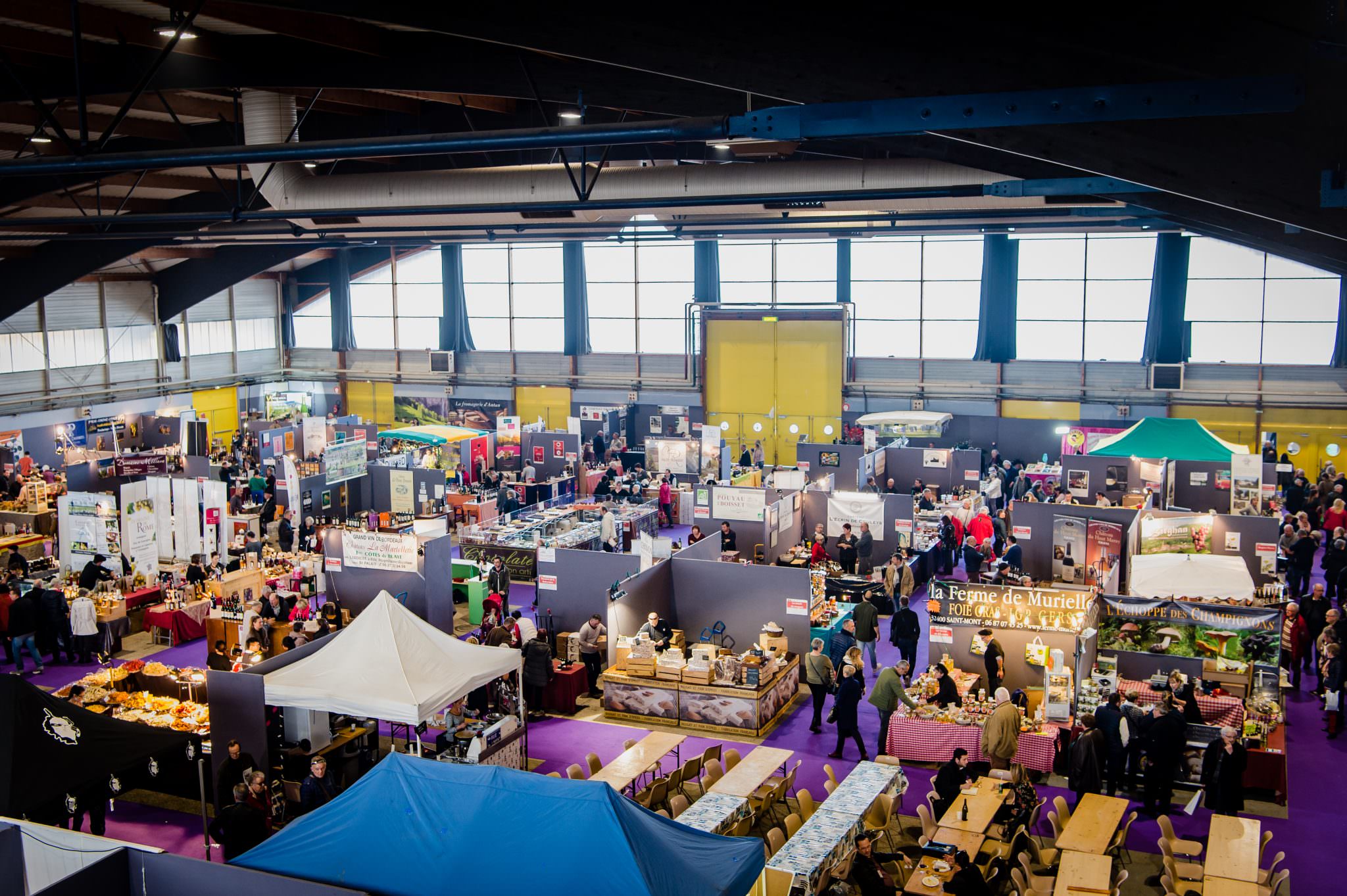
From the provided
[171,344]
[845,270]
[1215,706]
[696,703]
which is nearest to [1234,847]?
[1215,706]

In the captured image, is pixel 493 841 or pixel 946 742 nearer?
pixel 493 841

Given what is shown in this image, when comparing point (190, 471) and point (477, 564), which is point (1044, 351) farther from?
point (190, 471)

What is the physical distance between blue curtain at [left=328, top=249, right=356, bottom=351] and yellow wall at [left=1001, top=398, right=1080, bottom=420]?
19.5 metres

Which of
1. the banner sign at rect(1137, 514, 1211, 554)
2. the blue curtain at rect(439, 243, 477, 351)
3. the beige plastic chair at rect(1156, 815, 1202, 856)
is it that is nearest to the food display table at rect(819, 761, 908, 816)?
the beige plastic chair at rect(1156, 815, 1202, 856)

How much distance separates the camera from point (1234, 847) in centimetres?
795

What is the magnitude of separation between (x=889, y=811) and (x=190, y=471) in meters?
17.8

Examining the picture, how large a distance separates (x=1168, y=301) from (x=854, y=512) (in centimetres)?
1267

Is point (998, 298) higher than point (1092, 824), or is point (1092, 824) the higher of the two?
point (998, 298)

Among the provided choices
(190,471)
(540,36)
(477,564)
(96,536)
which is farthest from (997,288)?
(540,36)

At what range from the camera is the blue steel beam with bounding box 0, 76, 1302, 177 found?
Answer: 4.47 metres

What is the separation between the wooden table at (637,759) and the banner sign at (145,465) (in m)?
13.9

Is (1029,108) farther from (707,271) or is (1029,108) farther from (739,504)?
(707,271)

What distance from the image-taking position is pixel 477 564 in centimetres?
1642

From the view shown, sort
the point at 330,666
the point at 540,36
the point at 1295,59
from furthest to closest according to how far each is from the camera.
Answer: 1. the point at 330,666
2. the point at 540,36
3. the point at 1295,59
